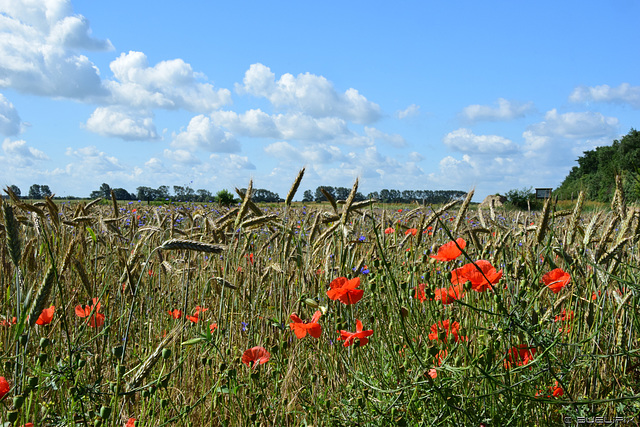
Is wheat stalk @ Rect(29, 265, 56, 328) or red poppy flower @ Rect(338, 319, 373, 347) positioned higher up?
wheat stalk @ Rect(29, 265, 56, 328)

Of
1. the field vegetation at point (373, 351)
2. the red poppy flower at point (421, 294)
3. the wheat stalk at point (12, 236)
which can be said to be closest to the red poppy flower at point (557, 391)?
the field vegetation at point (373, 351)

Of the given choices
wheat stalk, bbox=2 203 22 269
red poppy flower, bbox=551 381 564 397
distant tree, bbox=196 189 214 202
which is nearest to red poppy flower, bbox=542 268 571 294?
red poppy flower, bbox=551 381 564 397

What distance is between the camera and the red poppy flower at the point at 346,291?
1.71 m

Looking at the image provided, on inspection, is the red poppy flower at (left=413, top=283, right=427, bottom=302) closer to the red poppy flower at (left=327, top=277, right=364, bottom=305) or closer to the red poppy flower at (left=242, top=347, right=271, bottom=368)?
the red poppy flower at (left=327, top=277, right=364, bottom=305)

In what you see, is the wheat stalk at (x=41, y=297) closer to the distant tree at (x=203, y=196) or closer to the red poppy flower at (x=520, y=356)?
the red poppy flower at (x=520, y=356)

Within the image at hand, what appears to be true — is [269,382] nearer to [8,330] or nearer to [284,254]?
[284,254]

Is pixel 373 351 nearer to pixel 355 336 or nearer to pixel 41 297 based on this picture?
Answer: pixel 355 336

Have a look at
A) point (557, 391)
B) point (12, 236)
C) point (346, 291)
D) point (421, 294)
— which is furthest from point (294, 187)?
point (557, 391)

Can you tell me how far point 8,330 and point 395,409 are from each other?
6.38 feet

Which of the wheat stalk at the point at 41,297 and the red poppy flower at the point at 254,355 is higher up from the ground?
the wheat stalk at the point at 41,297

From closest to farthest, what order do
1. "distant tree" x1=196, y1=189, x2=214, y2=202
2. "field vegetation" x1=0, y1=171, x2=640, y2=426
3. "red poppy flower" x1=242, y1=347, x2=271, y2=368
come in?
"field vegetation" x1=0, y1=171, x2=640, y2=426 → "red poppy flower" x1=242, y1=347, x2=271, y2=368 → "distant tree" x1=196, y1=189, x2=214, y2=202

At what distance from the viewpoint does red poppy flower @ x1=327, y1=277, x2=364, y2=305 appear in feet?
5.62

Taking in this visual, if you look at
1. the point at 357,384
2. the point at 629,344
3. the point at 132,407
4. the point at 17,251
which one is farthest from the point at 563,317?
the point at 17,251

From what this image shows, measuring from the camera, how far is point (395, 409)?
1711 millimetres
